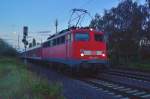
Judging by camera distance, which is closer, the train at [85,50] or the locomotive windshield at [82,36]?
the train at [85,50]

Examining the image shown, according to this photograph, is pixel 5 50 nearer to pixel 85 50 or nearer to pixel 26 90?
pixel 85 50

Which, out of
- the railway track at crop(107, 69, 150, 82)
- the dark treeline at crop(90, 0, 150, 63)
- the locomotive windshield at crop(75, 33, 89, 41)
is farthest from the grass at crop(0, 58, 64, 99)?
the dark treeline at crop(90, 0, 150, 63)

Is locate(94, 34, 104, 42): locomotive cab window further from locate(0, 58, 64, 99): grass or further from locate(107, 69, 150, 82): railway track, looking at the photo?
locate(0, 58, 64, 99): grass

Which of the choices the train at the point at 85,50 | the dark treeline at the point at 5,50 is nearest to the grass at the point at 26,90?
the train at the point at 85,50

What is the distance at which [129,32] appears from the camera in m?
51.9

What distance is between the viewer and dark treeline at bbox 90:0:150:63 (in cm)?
5188

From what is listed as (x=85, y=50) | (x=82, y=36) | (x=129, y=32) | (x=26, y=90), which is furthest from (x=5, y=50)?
(x=26, y=90)

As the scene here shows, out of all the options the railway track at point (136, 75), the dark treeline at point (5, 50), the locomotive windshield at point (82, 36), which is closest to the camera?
the railway track at point (136, 75)

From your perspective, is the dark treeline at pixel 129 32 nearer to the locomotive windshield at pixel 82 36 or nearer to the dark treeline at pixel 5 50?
the dark treeline at pixel 5 50

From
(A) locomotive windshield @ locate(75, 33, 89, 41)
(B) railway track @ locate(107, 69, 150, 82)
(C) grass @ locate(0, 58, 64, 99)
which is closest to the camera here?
(C) grass @ locate(0, 58, 64, 99)

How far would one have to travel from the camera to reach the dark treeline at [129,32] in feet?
170

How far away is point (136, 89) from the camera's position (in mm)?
16812

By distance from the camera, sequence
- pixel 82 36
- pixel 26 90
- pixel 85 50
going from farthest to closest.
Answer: pixel 82 36 < pixel 85 50 < pixel 26 90

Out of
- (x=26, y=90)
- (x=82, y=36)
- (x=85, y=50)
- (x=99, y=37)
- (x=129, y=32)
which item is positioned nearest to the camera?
(x=26, y=90)
